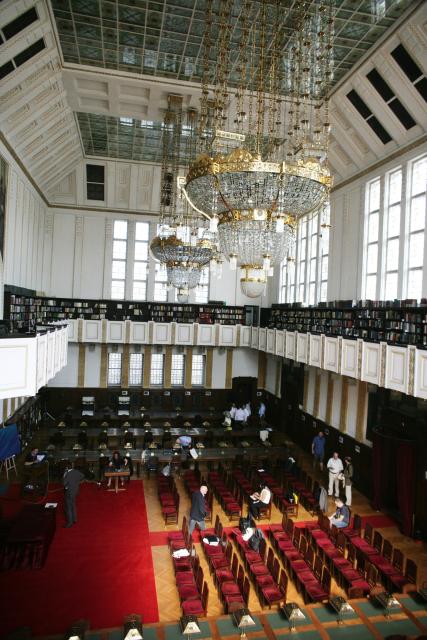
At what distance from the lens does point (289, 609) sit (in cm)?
729

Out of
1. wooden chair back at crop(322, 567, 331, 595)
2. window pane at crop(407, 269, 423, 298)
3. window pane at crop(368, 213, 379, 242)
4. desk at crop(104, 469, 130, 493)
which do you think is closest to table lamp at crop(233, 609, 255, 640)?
wooden chair back at crop(322, 567, 331, 595)

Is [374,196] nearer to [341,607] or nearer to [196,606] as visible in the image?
[341,607]

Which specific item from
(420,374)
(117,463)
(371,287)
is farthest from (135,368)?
(420,374)

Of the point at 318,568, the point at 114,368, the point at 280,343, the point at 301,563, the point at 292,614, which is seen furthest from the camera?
the point at 114,368

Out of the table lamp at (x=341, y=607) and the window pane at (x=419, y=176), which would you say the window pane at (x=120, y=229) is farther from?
the table lamp at (x=341, y=607)

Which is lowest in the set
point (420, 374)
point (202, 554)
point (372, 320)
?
point (202, 554)

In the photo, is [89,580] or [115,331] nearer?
[89,580]

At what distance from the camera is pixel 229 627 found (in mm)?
7047

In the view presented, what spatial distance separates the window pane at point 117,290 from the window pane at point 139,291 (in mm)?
597

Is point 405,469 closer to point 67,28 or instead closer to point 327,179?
point 327,179

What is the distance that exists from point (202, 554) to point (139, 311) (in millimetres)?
14010

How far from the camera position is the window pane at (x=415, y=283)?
12.7 m

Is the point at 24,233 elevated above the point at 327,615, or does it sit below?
above

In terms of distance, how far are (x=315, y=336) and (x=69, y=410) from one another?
13.1 meters
